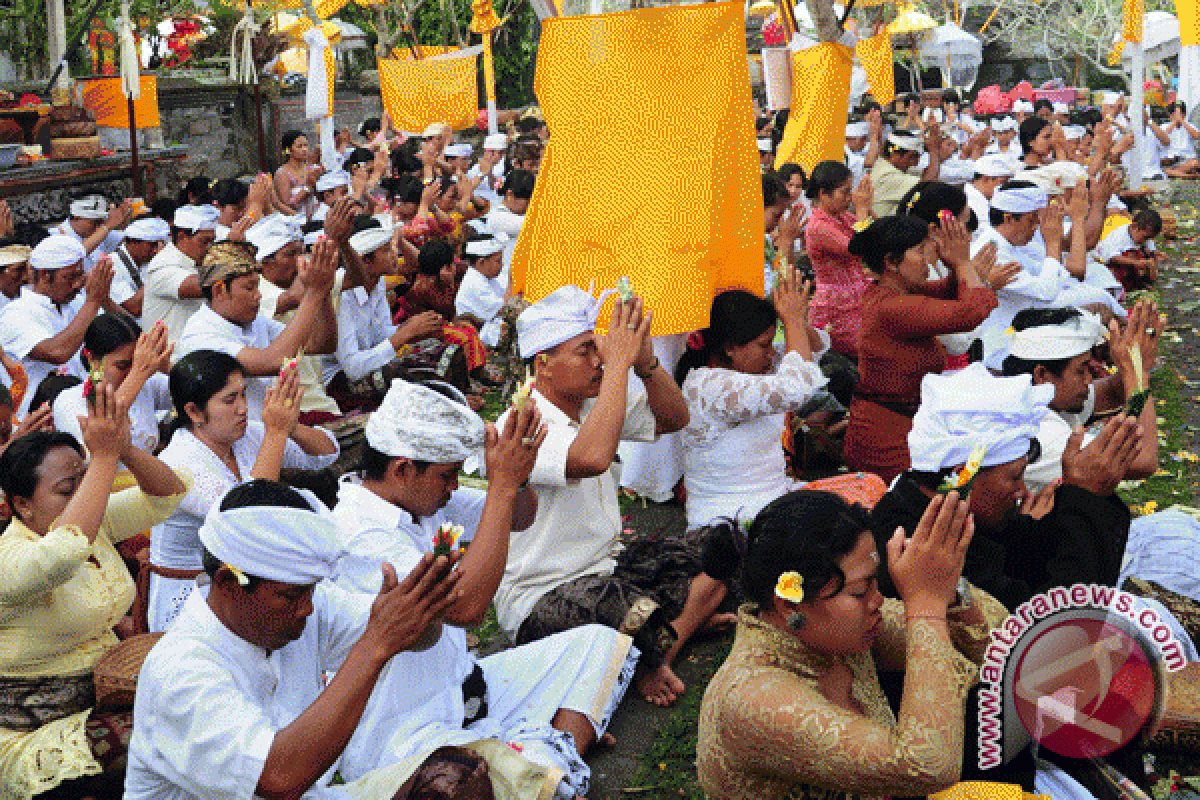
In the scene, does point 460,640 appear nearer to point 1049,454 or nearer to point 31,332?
point 1049,454

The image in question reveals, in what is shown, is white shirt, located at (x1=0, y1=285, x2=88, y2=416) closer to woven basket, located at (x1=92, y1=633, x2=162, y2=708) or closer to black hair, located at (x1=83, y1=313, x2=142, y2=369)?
black hair, located at (x1=83, y1=313, x2=142, y2=369)

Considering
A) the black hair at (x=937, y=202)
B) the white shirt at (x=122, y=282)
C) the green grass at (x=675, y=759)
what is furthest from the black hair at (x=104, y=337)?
the black hair at (x=937, y=202)

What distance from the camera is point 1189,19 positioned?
11.5m

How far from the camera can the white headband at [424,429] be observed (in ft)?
12.3

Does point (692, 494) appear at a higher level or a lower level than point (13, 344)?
lower

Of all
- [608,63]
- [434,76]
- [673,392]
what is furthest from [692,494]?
[434,76]

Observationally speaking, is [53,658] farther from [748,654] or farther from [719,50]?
[719,50]

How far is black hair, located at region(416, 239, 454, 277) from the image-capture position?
9.10 metres

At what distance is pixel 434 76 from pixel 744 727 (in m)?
12.3

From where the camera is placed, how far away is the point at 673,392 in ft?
16.2

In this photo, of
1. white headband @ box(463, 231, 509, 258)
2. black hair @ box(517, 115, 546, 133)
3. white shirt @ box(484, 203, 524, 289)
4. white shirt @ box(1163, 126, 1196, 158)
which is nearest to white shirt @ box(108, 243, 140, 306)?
white headband @ box(463, 231, 509, 258)

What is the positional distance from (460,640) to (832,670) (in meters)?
1.31

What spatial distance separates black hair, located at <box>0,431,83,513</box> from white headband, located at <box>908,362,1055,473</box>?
2.70 meters

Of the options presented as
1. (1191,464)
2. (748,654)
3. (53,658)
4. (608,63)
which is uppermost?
(608,63)
